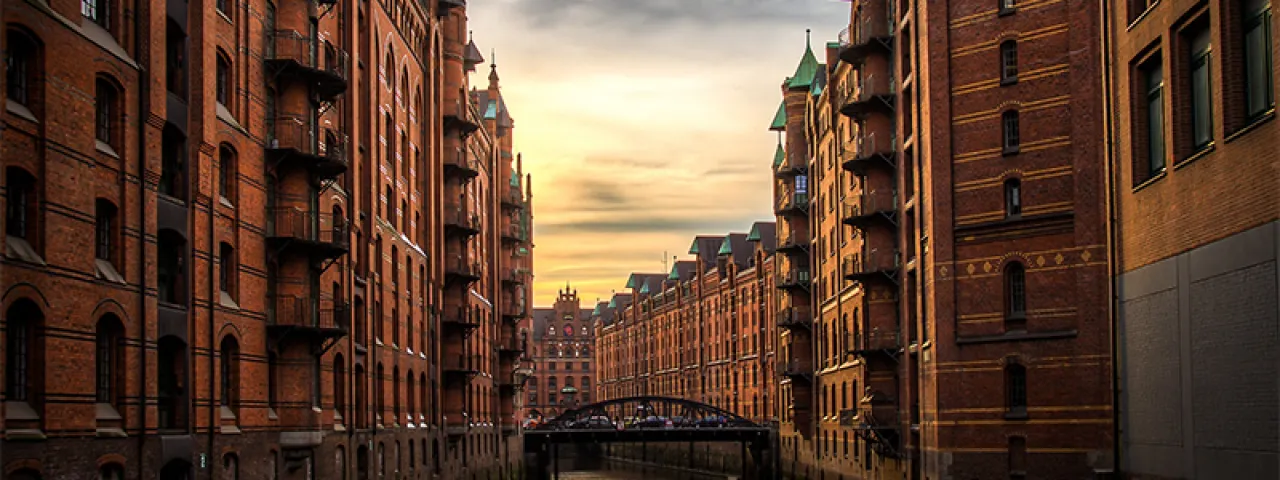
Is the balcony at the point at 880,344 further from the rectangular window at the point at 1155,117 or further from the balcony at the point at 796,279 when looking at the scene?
the rectangular window at the point at 1155,117

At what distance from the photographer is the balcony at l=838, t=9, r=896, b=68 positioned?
1887 inches

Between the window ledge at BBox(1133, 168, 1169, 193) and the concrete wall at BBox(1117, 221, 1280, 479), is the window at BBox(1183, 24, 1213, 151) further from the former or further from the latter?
the concrete wall at BBox(1117, 221, 1280, 479)

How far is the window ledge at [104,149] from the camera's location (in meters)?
23.0

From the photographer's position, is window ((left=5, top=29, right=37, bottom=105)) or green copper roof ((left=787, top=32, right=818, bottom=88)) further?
green copper roof ((left=787, top=32, right=818, bottom=88))

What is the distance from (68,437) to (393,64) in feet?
83.1

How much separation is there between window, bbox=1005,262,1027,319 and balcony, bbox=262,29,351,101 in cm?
1765

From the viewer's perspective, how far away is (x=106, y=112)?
23.7 meters

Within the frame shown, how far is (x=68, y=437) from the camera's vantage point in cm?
2180

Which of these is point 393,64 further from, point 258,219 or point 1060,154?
point 1060,154

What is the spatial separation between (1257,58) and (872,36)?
2758cm

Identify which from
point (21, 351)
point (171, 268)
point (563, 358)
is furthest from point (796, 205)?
point (563, 358)

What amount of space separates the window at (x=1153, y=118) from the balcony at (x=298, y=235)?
17345 millimetres

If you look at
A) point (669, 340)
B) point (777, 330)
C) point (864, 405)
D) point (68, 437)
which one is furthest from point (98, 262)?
point (669, 340)

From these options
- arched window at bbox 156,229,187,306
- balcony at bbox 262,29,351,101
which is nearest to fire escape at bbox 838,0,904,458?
balcony at bbox 262,29,351,101
